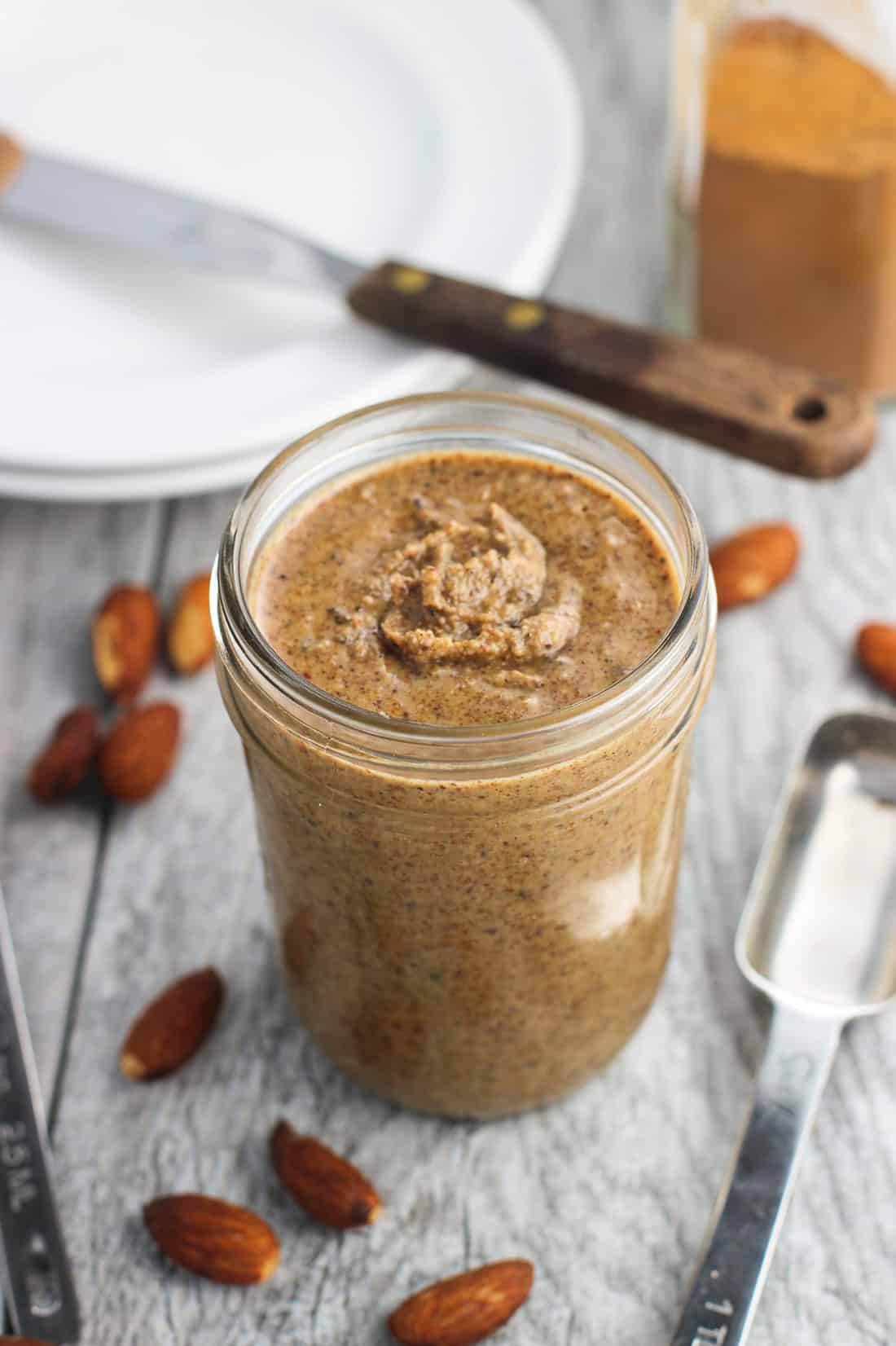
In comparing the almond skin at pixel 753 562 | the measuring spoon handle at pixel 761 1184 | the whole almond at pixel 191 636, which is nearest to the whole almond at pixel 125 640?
the whole almond at pixel 191 636

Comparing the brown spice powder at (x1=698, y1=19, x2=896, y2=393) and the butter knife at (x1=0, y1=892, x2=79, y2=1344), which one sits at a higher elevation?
the brown spice powder at (x1=698, y1=19, x2=896, y2=393)

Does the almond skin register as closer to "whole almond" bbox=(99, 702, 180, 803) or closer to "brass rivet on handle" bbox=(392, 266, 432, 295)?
"brass rivet on handle" bbox=(392, 266, 432, 295)

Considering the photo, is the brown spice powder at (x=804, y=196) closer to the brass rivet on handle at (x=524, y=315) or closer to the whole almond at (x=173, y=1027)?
the brass rivet on handle at (x=524, y=315)

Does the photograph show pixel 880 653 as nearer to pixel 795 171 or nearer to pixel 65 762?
pixel 795 171

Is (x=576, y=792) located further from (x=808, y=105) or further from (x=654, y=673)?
(x=808, y=105)

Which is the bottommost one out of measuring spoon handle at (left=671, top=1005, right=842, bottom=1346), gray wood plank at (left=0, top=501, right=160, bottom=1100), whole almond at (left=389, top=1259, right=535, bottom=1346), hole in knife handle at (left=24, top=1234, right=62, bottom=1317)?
hole in knife handle at (left=24, top=1234, right=62, bottom=1317)

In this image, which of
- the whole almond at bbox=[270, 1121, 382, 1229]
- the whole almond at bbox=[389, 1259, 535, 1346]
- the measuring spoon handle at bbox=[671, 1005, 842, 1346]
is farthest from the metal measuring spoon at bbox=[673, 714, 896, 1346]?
the whole almond at bbox=[270, 1121, 382, 1229]

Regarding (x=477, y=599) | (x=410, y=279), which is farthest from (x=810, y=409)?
(x=477, y=599)
